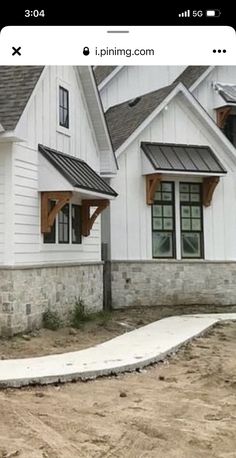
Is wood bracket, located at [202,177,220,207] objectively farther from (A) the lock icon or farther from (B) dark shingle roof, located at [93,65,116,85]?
(A) the lock icon

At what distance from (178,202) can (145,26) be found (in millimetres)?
12231

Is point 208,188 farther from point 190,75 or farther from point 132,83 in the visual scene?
point 132,83

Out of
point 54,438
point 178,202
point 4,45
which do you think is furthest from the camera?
point 178,202

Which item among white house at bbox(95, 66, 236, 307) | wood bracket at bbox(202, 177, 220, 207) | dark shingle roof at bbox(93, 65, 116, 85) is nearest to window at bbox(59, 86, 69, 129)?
white house at bbox(95, 66, 236, 307)

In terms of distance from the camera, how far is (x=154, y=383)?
6.96 m

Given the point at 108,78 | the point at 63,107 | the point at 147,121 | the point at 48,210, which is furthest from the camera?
the point at 108,78

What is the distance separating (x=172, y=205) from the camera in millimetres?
14680

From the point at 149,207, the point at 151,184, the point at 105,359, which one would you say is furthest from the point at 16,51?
the point at 149,207

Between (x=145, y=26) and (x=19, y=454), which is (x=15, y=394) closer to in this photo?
(x=19, y=454)

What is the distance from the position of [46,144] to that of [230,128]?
8.10m

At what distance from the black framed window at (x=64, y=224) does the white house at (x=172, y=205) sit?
7.96 feet

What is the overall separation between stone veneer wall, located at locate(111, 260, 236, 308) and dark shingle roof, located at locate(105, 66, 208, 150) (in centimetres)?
320
